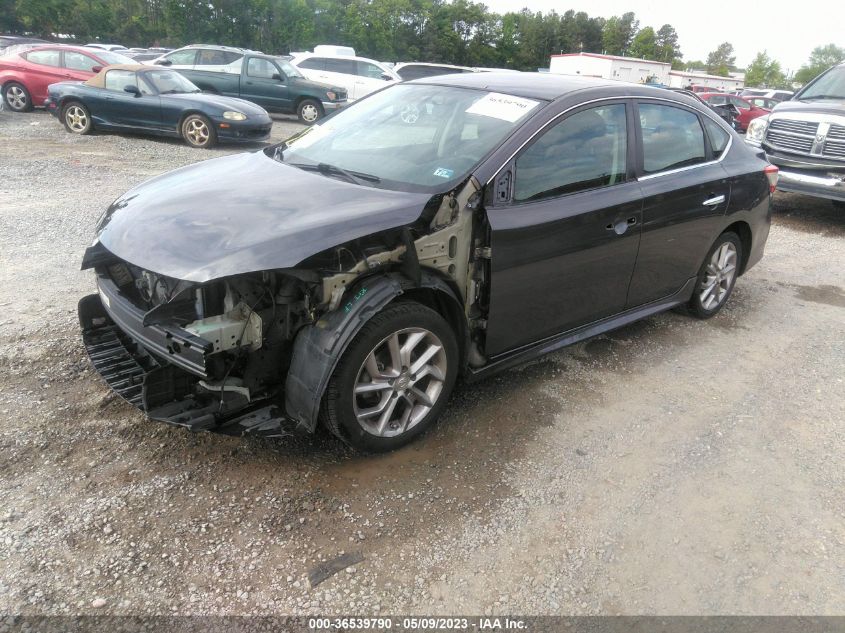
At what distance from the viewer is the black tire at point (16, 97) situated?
43.5ft

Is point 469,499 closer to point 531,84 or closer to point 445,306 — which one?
point 445,306

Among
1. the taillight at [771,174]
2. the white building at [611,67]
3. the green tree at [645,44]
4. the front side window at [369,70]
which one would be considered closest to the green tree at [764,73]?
the green tree at [645,44]

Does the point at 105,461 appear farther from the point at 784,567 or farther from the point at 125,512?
the point at 784,567

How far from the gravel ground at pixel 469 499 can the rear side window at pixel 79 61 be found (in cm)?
1041

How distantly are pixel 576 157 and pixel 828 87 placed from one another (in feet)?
26.0

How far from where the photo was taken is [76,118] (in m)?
11.1

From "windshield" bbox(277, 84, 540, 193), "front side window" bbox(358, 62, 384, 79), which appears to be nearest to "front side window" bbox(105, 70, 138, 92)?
"front side window" bbox(358, 62, 384, 79)

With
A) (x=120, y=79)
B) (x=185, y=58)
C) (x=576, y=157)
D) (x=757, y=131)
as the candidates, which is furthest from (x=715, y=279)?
(x=185, y=58)

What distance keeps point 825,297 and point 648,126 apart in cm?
319

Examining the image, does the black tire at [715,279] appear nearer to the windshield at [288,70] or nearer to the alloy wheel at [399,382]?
the alloy wheel at [399,382]

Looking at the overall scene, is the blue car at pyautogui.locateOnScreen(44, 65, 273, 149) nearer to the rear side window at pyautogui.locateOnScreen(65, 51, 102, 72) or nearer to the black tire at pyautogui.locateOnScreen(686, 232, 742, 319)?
the rear side window at pyautogui.locateOnScreen(65, 51, 102, 72)

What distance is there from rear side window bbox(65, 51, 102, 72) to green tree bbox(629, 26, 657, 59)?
8878cm

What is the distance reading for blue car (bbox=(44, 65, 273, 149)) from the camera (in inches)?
424

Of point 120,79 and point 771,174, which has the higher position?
point 771,174
